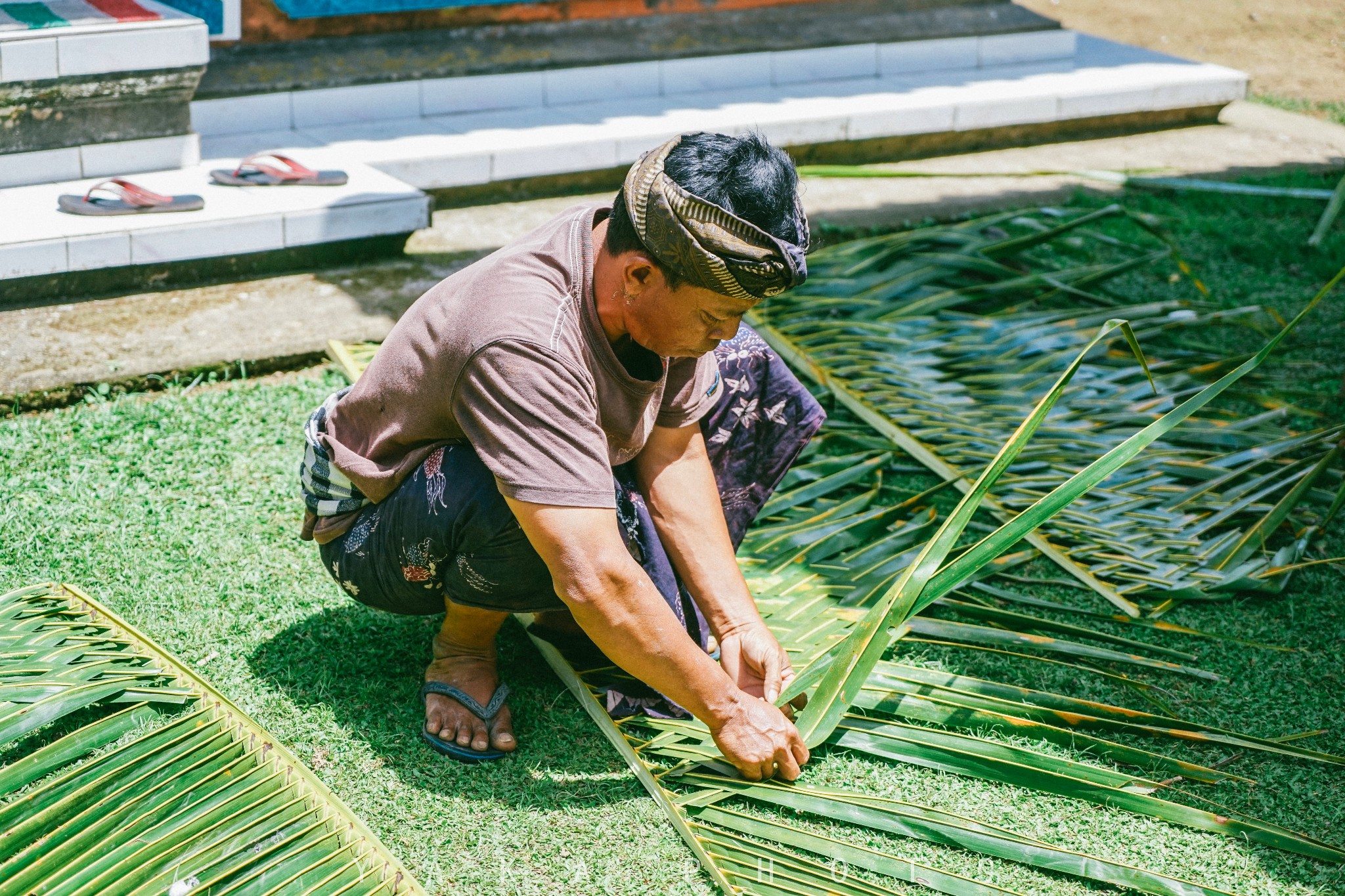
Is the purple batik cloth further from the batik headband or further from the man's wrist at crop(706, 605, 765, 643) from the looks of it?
the batik headband

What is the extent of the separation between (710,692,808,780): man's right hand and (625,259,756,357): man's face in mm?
599

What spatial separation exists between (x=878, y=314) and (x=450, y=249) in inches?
68.3

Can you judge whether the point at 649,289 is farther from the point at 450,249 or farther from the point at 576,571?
the point at 450,249

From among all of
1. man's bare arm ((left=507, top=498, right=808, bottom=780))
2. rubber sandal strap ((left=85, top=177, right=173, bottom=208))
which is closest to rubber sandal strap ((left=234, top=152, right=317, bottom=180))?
rubber sandal strap ((left=85, top=177, right=173, bottom=208))

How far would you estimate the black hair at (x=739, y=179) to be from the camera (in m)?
1.89

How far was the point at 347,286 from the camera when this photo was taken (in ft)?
13.8

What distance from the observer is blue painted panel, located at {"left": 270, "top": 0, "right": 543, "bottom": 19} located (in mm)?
5129

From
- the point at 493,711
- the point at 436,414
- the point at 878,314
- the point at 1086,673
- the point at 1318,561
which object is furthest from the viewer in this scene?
the point at 878,314

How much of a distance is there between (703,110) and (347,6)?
66.5 inches

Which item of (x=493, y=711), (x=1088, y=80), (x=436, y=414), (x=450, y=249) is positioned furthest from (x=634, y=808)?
(x=1088, y=80)

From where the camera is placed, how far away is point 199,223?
13.3 feet

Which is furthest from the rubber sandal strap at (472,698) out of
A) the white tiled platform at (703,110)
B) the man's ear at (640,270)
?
the white tiled platform at (703,110)

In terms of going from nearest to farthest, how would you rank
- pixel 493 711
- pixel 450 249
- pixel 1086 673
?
pixel 493 711, pixel 1086 673, pixel 450 249

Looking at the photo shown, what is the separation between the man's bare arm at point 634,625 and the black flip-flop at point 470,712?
0.39m
